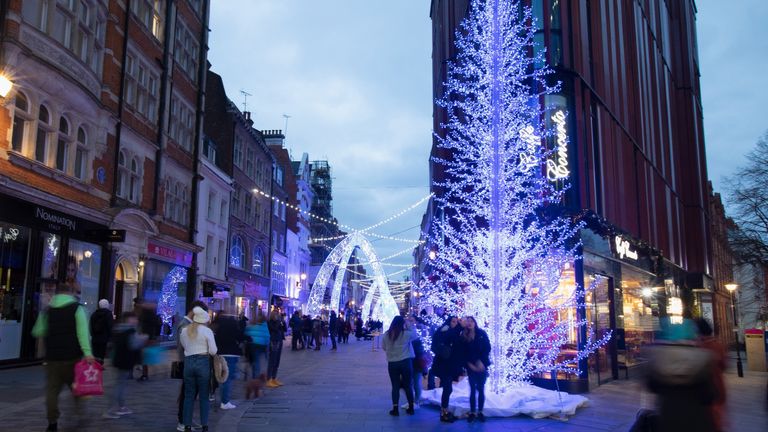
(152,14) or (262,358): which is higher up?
(152,14)

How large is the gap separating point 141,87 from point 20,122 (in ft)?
25.3

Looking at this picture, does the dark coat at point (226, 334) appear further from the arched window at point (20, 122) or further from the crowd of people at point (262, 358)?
the arched window at point (20, 122)

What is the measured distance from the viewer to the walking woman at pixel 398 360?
10.7m

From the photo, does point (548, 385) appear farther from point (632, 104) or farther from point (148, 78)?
point (148, 78)

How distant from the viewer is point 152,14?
24891mm

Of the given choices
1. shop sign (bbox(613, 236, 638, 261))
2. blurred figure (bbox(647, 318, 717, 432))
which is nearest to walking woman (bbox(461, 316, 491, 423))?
blurred figure (bbox(647, 318, 717, 432))

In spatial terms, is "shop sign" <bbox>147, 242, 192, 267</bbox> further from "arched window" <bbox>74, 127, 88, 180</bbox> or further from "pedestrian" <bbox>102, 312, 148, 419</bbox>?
"pedestrian" <bbox>102, 312, 148, 419</bbox>

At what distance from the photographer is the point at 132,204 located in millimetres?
23047

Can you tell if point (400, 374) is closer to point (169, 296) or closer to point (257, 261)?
point (169, 296)

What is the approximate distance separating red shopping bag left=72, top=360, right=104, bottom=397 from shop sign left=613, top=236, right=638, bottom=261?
16387 mm

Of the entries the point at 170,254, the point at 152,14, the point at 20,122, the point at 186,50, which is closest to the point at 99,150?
the point at 20,122

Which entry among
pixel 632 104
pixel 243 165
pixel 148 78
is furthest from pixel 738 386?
pixel 243 165

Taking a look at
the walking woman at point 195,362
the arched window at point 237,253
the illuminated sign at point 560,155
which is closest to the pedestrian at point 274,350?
the walking woman at point 195,362

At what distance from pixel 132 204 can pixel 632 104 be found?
A: 20361 millimetres
